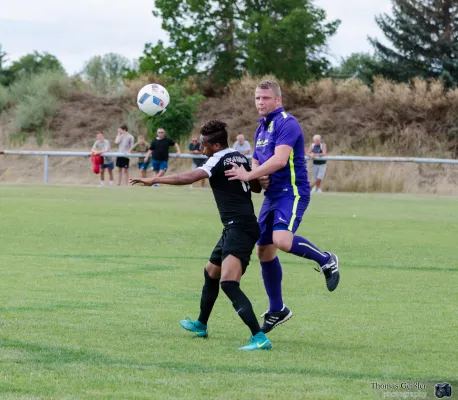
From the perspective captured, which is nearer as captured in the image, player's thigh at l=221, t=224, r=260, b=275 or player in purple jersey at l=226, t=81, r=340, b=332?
player's thigh at l=221, t=224, r=260, b=275

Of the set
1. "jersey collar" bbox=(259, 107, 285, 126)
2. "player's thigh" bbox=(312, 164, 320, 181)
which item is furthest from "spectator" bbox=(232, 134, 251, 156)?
"jersey collar" bbox=(259, 107, 285, 126)

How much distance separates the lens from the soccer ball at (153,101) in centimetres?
1736

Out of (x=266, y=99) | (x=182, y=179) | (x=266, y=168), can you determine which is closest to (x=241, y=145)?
(x=266, y=99)

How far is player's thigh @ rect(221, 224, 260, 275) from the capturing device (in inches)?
289

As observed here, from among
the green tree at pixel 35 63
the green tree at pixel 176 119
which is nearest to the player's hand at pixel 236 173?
the green tree at pixel 176 119

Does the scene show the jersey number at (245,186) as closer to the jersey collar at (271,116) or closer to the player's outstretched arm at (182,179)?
the player's outstretched arm at (182,179)

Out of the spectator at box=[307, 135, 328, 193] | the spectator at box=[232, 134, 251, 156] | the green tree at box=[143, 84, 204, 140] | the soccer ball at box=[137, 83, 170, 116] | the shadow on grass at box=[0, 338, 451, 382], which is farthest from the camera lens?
the green tree at box=[143, 84, 204, 140]

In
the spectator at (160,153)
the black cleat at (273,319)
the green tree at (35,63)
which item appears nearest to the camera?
the black cleat at (273,319)

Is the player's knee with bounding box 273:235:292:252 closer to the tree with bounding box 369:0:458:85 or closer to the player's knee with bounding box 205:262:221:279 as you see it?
the player's knee with bounding box 205:262:221:279

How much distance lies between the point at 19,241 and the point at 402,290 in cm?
631

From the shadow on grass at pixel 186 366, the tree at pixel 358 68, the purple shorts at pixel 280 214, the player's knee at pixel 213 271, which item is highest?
the tree at pixel 358 68

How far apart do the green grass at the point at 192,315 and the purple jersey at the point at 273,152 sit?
1112 millimetres

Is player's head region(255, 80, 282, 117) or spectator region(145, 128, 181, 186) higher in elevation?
player's head region(255, 80, 282, 117)

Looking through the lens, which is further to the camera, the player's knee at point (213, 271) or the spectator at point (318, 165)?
the spectator at point (318, 165)
